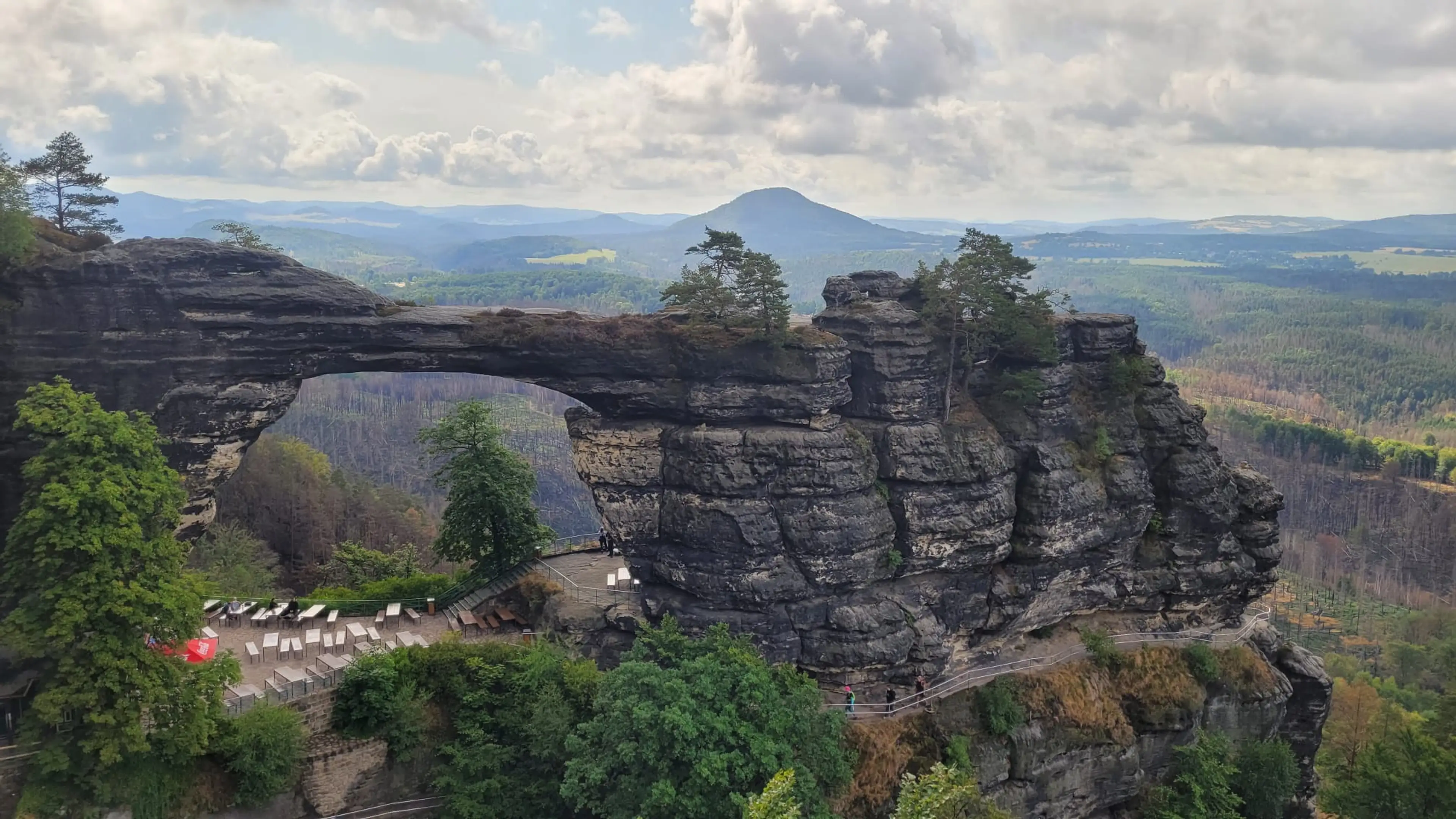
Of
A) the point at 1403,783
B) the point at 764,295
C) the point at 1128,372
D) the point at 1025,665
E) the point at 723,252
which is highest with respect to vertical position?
the point at 723,252

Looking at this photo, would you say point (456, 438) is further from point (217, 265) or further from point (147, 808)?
point (147, 808)

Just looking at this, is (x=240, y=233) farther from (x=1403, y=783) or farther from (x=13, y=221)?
(x=1403, y=783)

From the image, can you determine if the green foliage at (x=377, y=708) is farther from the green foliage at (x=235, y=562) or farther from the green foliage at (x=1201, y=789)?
the green foliage at (x=1201, y=789)

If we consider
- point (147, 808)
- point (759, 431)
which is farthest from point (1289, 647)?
point (147, 808)

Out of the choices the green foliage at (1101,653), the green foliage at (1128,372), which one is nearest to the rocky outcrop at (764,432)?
the green foliage at (1128,372)

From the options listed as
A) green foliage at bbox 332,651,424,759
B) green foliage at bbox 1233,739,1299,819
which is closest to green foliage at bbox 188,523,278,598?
green foliage at bbox 332,651,424,759

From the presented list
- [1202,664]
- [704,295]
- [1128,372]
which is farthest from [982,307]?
[1202,664]
